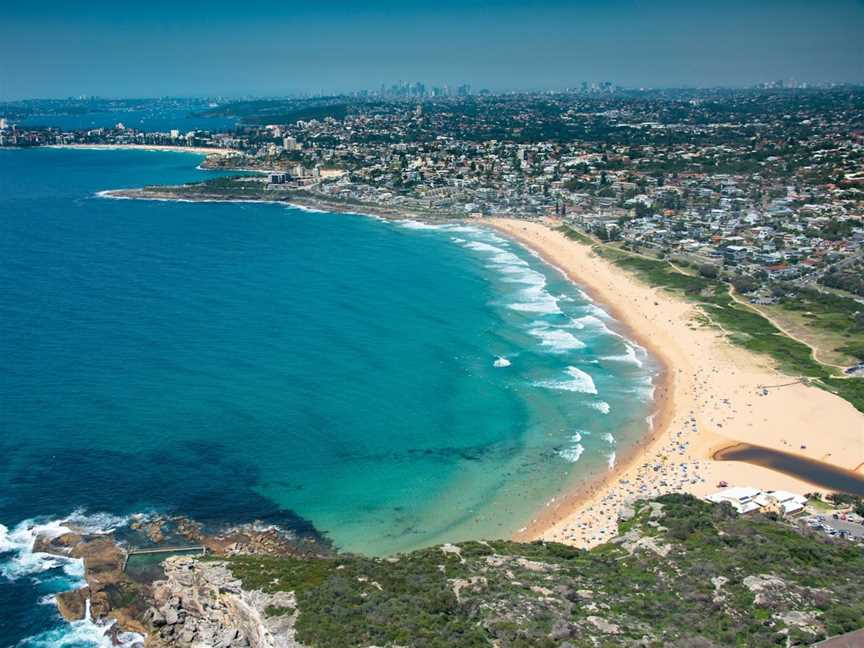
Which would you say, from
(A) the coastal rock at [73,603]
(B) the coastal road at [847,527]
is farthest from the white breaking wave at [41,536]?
(B) the coastal road at [847,527]

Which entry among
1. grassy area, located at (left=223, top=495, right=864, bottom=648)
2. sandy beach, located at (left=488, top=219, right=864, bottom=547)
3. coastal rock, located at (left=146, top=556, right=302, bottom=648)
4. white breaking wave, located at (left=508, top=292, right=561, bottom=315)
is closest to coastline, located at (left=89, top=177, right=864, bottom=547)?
sandy beach, located at (left=488, top=219, right=864, bottom=547)


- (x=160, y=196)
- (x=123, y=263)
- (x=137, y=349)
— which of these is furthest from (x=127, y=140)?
(x=137, y=349)

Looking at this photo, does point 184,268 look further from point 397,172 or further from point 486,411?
point 397,172

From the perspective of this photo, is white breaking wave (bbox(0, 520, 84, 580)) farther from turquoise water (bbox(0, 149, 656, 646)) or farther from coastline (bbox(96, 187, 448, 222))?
coastline (bbox(96, 187, 448, 222))

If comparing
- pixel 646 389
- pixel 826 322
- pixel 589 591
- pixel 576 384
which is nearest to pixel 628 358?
pixel 646 389

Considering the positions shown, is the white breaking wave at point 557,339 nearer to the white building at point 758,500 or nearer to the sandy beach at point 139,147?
the white building at point 758,500

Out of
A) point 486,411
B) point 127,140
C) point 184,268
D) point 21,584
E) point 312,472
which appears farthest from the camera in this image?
point 127,140
